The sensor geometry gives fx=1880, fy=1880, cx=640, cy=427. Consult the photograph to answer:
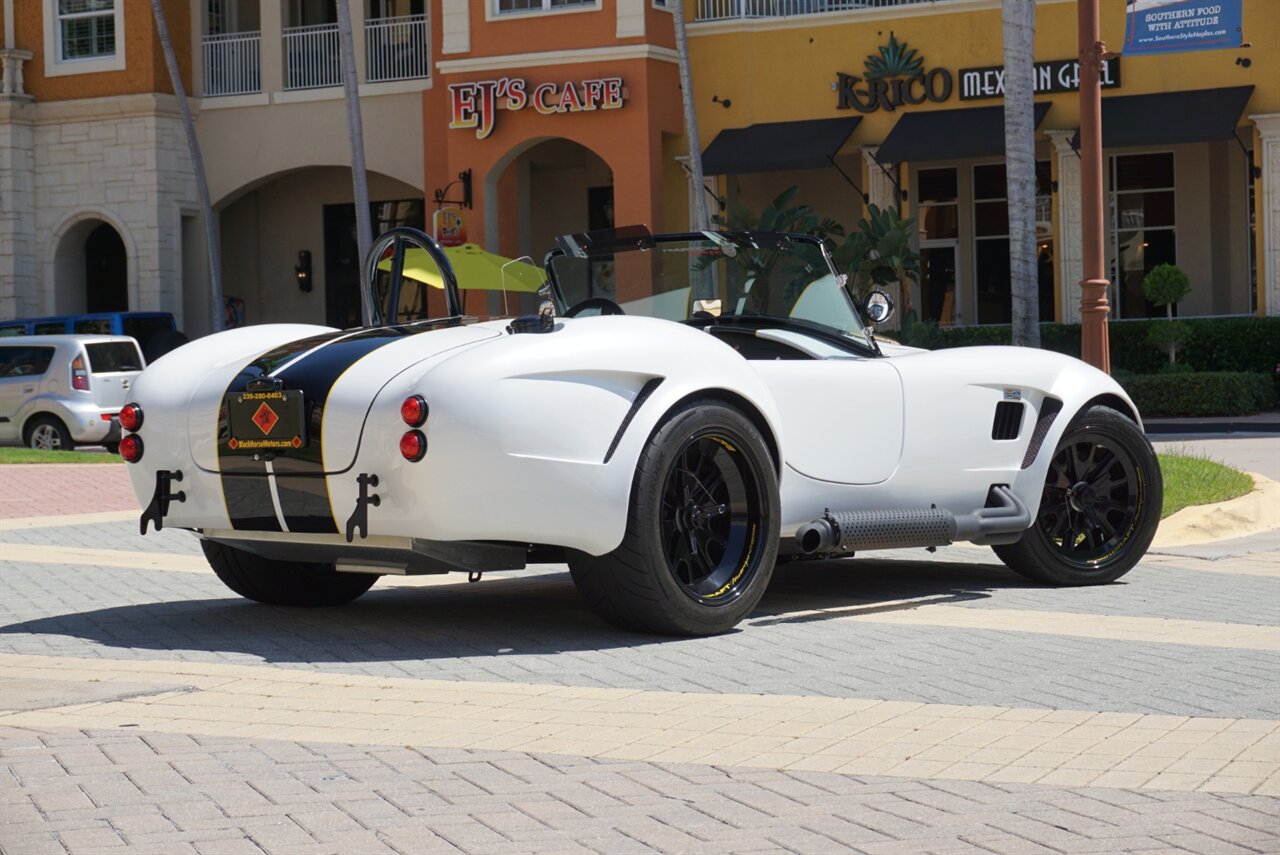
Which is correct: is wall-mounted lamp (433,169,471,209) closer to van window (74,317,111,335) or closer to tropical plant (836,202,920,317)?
van window (74,317,111,335)

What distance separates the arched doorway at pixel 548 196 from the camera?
3155cm

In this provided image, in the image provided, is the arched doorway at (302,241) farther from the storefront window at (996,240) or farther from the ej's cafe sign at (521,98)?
the storefront window at (996,240)

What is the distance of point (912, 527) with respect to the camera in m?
7.71

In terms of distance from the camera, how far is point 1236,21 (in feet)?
69.6

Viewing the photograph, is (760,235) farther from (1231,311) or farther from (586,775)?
(1231,311)

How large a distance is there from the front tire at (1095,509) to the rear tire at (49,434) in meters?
16.5

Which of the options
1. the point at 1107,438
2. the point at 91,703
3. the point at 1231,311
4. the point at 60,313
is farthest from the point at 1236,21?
Answer: the point at 60,313

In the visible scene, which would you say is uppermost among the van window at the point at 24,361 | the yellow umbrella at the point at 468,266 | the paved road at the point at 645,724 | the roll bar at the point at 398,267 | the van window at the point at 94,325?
the yellow umbrella at the point at 468,266

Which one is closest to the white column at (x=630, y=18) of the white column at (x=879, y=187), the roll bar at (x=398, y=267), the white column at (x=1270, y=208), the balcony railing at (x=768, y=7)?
the balcony railing at (x=768, y=7)

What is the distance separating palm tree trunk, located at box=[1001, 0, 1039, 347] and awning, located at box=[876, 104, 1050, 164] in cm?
729

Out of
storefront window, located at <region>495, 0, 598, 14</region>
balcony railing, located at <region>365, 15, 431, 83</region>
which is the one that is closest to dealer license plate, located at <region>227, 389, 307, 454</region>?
storefront window, located at <region>495, 0, 598, 14</region>

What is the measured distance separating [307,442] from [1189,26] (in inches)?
688

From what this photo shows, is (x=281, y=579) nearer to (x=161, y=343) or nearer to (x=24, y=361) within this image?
(x=24, y=361)

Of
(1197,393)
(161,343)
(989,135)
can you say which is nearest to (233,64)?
(161,343)
